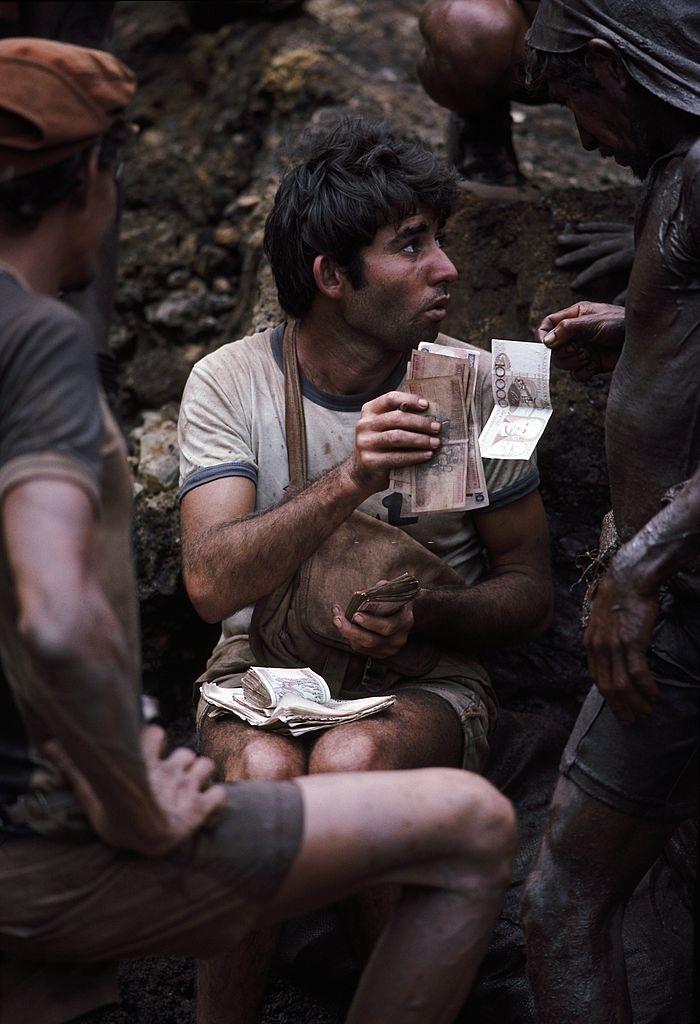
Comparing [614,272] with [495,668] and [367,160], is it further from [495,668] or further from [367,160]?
[495,668]

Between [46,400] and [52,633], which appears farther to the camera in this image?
[46,400]

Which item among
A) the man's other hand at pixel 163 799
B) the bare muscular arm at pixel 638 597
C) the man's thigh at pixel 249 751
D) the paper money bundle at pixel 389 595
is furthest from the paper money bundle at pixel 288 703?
the man's other hand at pixel 163 799

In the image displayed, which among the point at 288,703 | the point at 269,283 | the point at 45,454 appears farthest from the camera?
the point at 269,283

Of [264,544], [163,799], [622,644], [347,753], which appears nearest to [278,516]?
[264,544]

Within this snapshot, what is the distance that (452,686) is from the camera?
3.95m

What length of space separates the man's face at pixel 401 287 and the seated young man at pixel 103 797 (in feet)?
4.95

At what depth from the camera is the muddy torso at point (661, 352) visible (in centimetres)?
303

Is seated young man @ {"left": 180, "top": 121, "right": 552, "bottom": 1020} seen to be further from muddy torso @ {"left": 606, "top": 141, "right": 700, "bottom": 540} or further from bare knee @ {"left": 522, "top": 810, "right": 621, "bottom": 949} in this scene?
muddy torso @ {"left": 606, "top": 141, "right": 700, "bottom": 540}

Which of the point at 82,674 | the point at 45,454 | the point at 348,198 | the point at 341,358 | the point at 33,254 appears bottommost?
the point at 341,358

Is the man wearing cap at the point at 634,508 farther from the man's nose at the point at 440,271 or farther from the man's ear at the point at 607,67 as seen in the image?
the man's nose at the point at 440,271

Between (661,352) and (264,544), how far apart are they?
1.22m

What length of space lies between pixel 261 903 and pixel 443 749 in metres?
1.31

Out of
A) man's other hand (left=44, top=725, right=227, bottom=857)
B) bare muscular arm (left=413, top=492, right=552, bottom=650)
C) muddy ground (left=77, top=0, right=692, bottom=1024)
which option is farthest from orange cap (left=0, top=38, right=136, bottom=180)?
muddy ground (left=77, top=0, right=692, bottom=1024)

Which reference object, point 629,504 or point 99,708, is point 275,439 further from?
point 99,708
